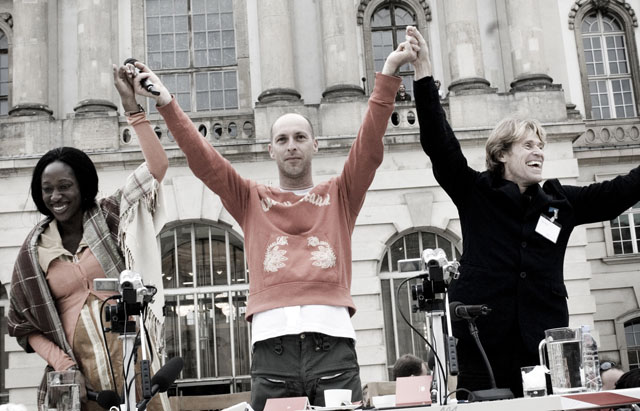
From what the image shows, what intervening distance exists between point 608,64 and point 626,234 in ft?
12.9

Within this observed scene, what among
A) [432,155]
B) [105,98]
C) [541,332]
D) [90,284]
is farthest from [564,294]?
[105,98]

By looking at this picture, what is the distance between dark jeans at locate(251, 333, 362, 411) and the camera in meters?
3.77

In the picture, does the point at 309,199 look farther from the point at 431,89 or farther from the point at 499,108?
the point at 499,108

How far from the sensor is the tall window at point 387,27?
59.0 feet

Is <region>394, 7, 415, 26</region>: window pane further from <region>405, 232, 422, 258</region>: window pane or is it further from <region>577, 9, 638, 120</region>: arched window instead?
<region>405, 232, 422, 258</region>: window pane

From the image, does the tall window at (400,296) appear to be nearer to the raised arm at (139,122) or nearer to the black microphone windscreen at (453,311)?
the raised arm at (139,122)

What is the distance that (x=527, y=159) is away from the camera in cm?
428

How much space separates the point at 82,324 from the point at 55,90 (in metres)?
14.0

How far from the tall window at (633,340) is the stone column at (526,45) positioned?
18.6 feet

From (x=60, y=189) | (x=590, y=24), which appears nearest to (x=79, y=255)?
(x=60, y=189)

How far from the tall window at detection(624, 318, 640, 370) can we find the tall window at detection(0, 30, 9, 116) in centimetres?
1428

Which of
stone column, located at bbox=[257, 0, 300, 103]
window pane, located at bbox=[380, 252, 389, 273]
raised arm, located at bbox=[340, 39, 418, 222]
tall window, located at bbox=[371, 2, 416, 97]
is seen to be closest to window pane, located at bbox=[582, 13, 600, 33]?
tall window, located at bbox=[371, 2, 416, 97]

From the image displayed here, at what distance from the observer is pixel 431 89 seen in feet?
13.3

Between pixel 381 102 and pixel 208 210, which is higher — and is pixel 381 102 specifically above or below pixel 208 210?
below
